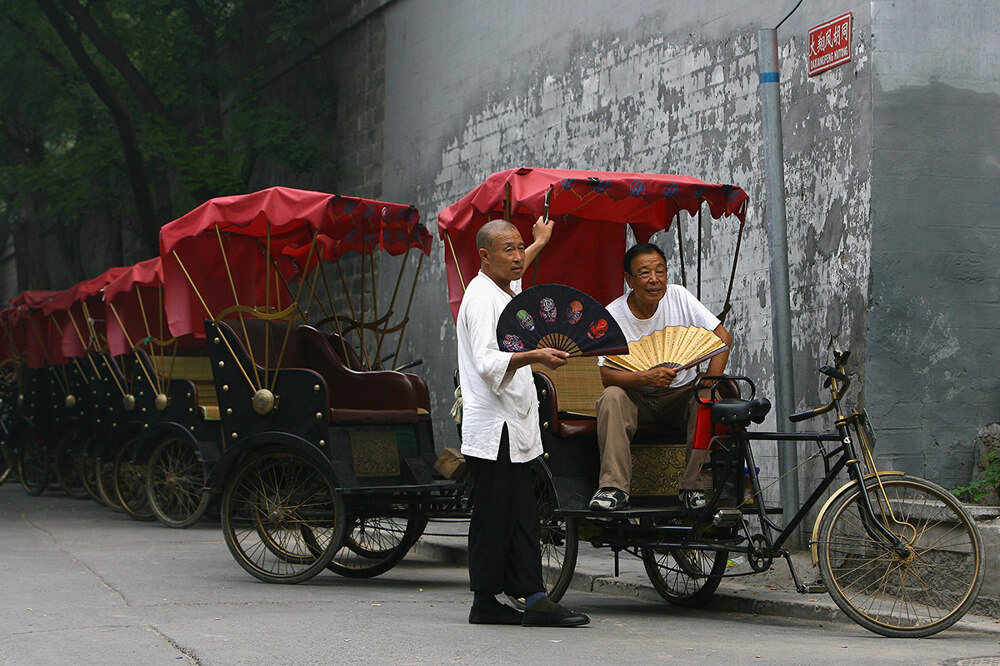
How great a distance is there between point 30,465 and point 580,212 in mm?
10585

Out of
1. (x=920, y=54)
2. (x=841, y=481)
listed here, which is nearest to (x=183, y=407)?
(x=841, y=481)

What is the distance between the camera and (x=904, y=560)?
6.27 m

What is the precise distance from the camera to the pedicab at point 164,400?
1191 cm

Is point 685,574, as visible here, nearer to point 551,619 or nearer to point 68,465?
point 551,619

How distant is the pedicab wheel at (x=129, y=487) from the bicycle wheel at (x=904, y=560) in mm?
8319

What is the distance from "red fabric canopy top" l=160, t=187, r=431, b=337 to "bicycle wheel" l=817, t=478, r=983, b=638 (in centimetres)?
401

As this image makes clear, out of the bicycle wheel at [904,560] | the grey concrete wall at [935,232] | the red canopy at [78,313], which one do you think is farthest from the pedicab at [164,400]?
the bicycle wheel at [904,560]

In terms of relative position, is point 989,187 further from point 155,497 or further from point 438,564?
point 155,497

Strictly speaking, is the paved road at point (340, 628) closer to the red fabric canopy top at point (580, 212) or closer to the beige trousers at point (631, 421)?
the beige trousers at point (631, 421)

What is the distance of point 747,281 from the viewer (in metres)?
9.52

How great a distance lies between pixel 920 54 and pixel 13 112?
1727 cm

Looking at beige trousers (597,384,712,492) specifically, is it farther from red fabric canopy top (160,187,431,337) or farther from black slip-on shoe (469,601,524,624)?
red fabric canopy top (160,187,431,337)

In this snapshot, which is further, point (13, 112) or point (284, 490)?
point (13, 112)

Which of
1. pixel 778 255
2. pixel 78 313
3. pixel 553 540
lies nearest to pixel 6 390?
pixel 78 313
